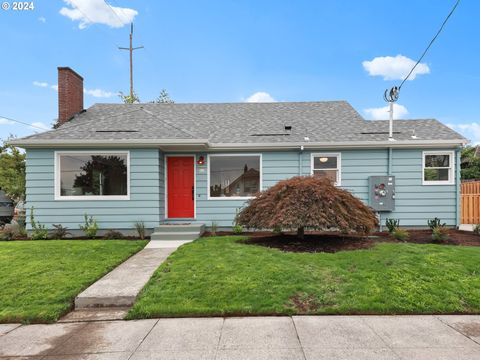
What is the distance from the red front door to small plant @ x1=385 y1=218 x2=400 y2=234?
20.4 ft

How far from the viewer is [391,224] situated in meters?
9.30

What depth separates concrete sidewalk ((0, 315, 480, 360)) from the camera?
10.2 feet

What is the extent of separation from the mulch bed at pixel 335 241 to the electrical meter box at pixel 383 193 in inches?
40.0

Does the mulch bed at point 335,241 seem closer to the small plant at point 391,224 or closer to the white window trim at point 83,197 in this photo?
the small plant at point 391,224

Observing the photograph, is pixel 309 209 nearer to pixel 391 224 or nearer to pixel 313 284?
pixel 313 284

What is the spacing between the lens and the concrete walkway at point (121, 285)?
4551 millimetres

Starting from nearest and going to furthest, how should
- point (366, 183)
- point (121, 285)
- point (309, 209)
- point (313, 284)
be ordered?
point (313, 284), point (121, 285), point (309, 209), point (366, 183)

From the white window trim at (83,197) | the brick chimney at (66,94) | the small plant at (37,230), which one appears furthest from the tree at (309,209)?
the brick chimney at (66,94)

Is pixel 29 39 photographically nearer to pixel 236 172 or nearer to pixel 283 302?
pixel 236 172

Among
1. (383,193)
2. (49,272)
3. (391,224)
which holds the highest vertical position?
(383,193)

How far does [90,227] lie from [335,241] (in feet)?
23.0

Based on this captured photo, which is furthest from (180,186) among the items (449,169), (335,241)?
(449,169)

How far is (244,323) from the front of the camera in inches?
153

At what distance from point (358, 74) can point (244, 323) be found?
58.8ft
